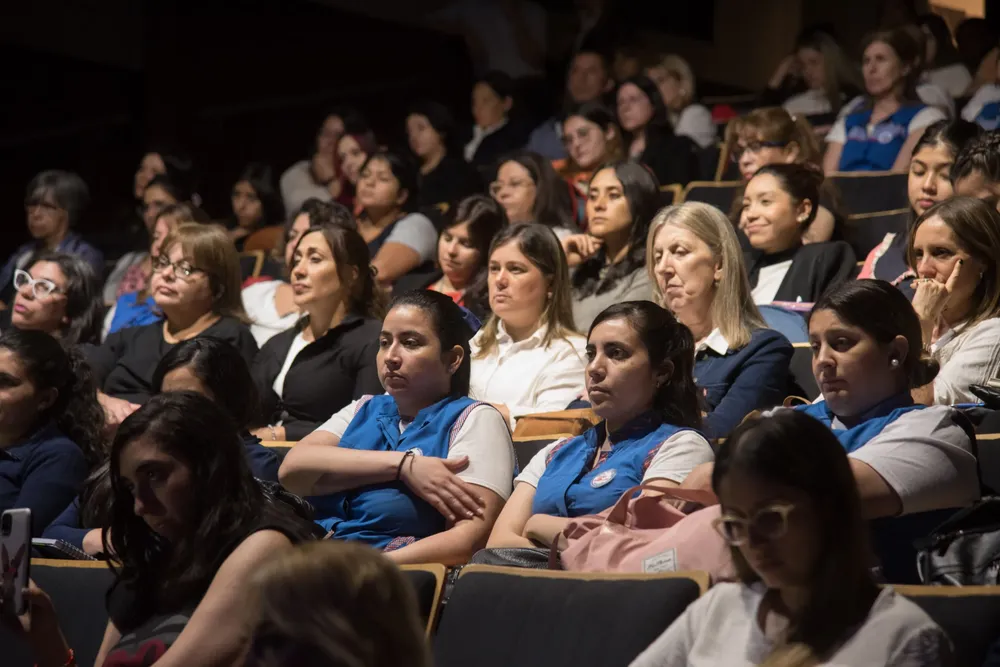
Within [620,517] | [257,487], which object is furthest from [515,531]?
[257,487]

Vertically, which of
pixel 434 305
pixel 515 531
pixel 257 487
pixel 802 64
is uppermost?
pixel 802 64

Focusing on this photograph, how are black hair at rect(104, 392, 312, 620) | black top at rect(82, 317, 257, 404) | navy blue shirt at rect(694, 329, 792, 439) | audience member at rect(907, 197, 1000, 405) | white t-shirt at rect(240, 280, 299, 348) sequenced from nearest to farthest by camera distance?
black hair at rect(104, 392, 312, 620)
audience member at rect(907, 197, 1000, 405)
navy blue shirt at rect(694, 329, 792, 439)
black top at rect(82, 317, 257, 404)
white t-shirt at rect(240, 280, 299, 348)

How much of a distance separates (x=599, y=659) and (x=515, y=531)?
0.70 metres

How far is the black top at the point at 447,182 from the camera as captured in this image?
226 inches

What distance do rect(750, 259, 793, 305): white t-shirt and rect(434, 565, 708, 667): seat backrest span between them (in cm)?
210

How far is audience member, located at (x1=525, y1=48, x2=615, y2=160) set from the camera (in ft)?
21.3

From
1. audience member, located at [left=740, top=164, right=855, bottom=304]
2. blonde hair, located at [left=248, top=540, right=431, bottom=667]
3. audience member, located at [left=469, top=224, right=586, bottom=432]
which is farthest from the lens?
audience member, located at [left=740, top=164, right=855, bottom=304]

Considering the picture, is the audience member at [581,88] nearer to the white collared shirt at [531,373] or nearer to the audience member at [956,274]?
the white collared shirt at [531,373]

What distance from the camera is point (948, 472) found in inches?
81.0

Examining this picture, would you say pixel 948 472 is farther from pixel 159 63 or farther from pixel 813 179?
pixel 159 63

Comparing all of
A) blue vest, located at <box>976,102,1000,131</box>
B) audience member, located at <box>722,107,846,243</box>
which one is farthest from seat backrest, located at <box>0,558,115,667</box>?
blue vest, located at <box>976,102,1000,131</box>

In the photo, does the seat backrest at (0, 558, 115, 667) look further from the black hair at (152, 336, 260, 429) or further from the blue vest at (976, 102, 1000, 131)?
the blue vest at (976, 102, 1000, 131)

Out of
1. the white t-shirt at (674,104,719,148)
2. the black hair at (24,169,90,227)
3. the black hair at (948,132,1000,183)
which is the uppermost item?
the white t-shirt at (674,104,719,148)

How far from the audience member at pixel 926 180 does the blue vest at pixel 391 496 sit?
59.1 inches
